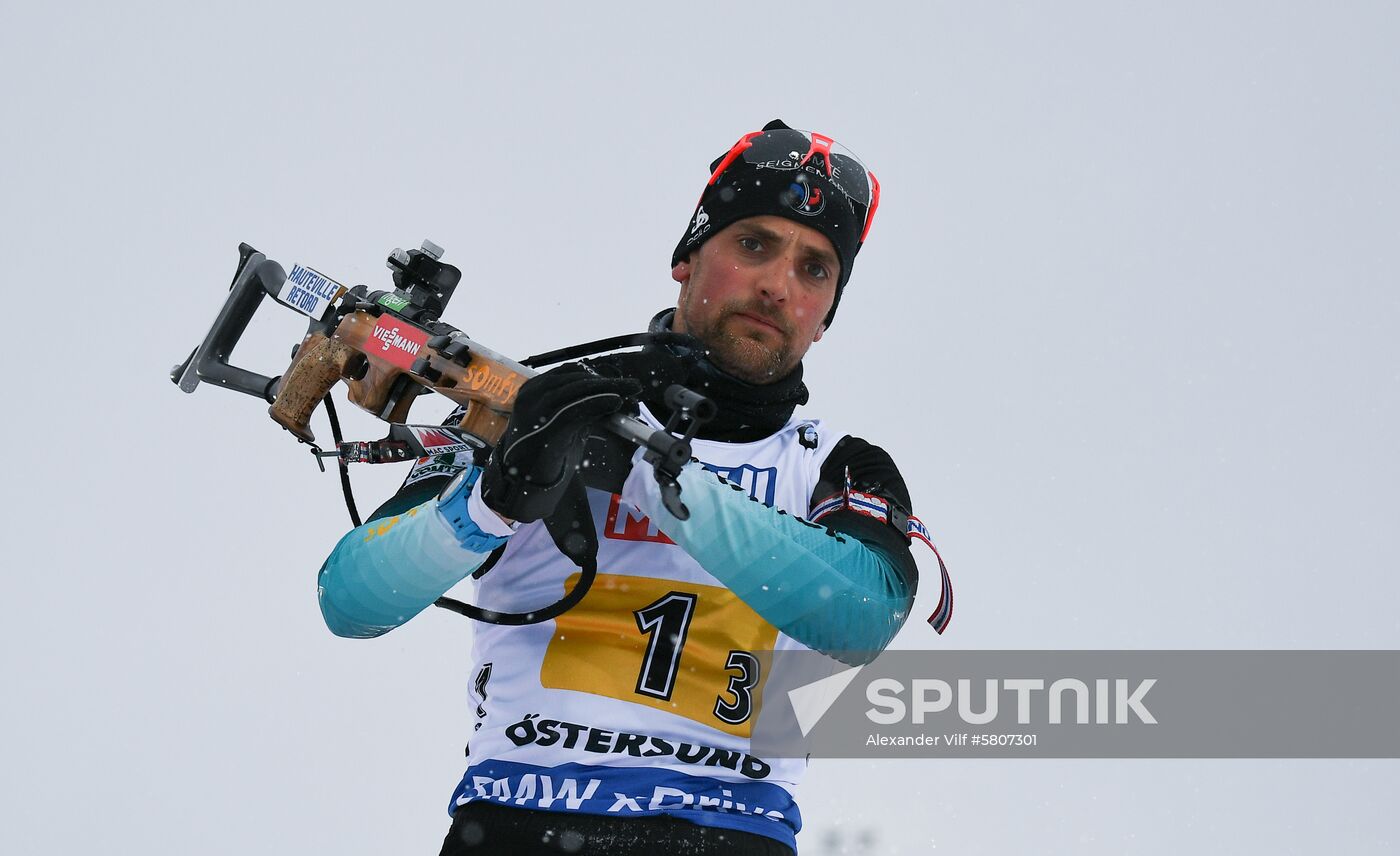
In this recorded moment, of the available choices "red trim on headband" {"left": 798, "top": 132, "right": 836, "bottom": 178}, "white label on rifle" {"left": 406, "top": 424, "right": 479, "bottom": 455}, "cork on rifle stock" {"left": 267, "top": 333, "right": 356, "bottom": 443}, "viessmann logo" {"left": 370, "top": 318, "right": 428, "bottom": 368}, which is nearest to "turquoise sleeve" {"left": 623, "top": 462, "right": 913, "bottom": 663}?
"white label on rifle" {"left": 406, "top": 424, "right": 479, "bottom": 455}

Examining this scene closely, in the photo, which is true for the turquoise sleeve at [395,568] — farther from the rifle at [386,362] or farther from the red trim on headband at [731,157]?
the red trim on headband at [731,157]

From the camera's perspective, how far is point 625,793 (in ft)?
7.29

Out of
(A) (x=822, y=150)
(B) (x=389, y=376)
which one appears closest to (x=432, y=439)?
(B) (x=389, y=376)

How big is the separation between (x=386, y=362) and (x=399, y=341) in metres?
0.05

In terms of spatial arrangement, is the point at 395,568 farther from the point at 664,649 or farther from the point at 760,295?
the point at 760,295

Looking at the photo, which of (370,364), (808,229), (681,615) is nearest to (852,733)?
(681,615)

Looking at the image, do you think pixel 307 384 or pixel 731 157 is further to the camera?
pixel 731 157

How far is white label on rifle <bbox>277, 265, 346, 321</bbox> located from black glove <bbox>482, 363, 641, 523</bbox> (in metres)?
0.75

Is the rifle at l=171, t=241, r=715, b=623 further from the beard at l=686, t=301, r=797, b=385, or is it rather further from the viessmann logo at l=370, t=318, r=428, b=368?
the beard at l=686, t=301, r=797, b=385

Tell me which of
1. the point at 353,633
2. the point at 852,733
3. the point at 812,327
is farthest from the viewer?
the point at 852,733

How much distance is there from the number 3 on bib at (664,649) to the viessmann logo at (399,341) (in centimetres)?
52

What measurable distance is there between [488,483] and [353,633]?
1.53ft

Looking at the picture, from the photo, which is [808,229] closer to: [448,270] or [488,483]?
[448,270]

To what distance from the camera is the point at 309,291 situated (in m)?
2.71
